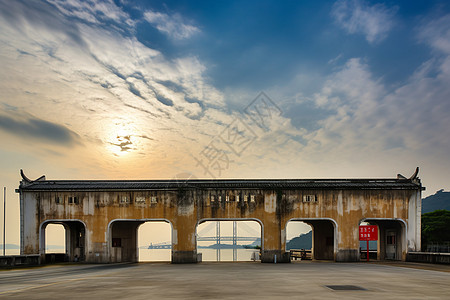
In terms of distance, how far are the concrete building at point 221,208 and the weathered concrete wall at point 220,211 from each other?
102 mm

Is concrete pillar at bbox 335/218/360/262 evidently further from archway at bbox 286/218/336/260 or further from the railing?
the railing

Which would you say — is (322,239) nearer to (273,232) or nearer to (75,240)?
(273,232)

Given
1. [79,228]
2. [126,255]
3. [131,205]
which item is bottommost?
[126,255]

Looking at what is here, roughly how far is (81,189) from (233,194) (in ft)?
55.4

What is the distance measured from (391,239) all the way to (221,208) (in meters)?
22.2

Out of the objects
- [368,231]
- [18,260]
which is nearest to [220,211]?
[368,231]

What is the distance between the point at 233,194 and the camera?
41156 millimetres

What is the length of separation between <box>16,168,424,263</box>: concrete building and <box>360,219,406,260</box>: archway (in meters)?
0.34

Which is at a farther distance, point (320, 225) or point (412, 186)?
point (320, 225)

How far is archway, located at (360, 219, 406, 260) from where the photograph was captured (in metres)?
41.4

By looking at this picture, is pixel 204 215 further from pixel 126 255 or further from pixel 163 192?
pixel 126 255

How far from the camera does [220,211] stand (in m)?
41.2

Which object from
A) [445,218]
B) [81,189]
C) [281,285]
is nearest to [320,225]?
[81,189]

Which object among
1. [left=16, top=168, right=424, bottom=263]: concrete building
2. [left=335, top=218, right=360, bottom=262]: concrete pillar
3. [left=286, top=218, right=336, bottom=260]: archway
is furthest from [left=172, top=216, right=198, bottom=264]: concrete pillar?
[left=286, top=218, right=336, bottom=260]: archway
